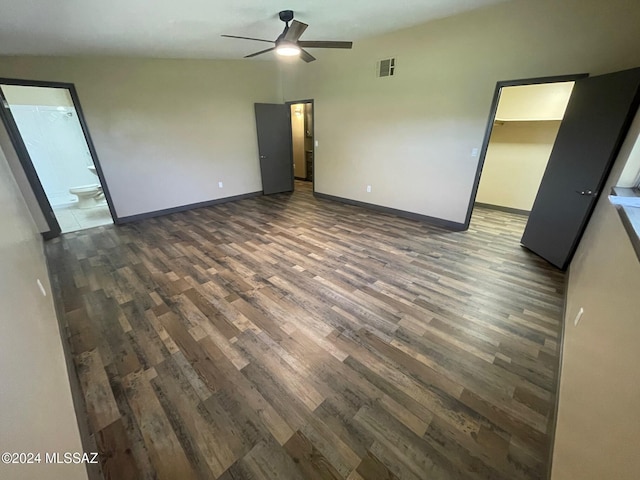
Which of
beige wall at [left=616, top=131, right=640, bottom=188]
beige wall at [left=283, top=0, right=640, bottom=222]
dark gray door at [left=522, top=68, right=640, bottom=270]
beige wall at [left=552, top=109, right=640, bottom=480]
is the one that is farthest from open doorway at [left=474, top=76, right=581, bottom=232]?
beige wall at [left=552, top=109, right=640, bottom=480]

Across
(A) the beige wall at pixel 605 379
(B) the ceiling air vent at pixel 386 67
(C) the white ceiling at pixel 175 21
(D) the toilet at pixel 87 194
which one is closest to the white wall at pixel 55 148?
(D) the toilet at pixel 87 194

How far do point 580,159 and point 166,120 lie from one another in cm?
590

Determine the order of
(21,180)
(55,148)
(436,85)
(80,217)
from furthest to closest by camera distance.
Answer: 1. (55,148)
2. (80,217)
3. (436,85)
4. (21,180)

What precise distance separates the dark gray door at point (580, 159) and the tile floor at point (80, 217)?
6676 millimetres

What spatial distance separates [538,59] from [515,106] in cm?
164

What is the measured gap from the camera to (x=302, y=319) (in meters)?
2.24

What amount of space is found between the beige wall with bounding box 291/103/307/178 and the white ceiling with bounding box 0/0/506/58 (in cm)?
392

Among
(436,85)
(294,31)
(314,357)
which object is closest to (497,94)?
(436,85)

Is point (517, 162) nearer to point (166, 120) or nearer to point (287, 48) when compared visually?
point (287, 48)

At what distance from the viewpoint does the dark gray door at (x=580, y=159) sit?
2346mm

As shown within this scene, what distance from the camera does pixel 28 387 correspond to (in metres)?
0.81

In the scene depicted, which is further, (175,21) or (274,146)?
(274,146)

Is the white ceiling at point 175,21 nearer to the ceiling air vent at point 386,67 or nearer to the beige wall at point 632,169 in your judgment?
the ceiling air vent at point 386,67

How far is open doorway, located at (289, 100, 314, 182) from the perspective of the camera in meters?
7.51
